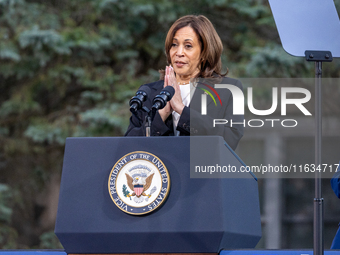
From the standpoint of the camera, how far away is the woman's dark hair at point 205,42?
229cm

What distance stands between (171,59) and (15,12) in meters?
4.65

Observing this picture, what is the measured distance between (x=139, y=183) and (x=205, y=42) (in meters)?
0.95

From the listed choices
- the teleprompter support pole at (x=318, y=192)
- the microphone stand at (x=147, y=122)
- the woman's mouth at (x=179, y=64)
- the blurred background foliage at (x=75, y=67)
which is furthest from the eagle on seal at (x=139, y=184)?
the blurred background foliage at (x=75, y=67)

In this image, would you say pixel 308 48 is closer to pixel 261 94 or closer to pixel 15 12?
pixel 261 94

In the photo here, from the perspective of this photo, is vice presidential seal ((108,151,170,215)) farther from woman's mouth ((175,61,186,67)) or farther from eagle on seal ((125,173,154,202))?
woman's mouth ((175,61,186,67))

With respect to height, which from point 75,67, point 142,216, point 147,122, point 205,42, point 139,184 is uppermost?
point 75,67

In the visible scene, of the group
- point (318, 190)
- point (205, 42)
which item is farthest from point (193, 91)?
point (318, 190)

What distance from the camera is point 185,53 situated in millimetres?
2254

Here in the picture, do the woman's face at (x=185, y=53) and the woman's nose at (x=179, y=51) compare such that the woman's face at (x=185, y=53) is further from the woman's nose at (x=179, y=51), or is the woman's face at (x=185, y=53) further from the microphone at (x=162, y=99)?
the microphone at (x=162, y=99)

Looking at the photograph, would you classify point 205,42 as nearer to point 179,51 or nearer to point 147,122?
point 179,51

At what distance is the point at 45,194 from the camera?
741 centimetres

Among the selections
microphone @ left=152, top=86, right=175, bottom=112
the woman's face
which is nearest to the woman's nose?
the woman's face

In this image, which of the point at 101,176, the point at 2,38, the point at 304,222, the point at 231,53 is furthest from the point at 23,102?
Answer: the point at 101,176

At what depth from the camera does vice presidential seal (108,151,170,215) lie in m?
1.58
